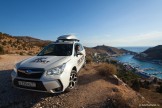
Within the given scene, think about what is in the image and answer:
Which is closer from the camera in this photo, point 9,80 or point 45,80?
point 45,80

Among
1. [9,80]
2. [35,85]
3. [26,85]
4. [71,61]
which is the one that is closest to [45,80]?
[35,85]

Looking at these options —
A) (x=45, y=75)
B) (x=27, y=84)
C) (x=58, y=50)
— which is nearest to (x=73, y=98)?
(x=45, y=75)

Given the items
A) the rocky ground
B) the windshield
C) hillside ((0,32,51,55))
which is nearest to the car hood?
the windshield

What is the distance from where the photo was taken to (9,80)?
25.9ft

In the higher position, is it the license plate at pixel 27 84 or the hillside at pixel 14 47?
the hillside at pixel 14 47

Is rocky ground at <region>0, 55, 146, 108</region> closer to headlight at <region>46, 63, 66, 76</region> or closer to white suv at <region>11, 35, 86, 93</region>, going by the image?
white suv at <region>11, 35, 86, 93</region>

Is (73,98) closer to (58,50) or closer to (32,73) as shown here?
(32,73)

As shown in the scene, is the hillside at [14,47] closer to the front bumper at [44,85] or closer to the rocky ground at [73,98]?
the rocky ground at [73,98]

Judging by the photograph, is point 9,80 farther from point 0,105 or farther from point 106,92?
point 106,92

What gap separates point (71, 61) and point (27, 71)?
173cm

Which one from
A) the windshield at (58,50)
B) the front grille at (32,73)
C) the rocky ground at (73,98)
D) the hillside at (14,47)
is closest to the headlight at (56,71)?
the front grille at (32,73)

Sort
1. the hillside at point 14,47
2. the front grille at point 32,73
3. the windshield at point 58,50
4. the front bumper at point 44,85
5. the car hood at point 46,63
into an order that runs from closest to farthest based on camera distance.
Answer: the front bumper at point 44,85, the front grille at point 32,73, the car hood at point 46,63, the windshield at point 58,50, the hillside at point 14,47

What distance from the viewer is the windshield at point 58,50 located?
7102mm

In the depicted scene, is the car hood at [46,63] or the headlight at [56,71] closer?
the headlight at [56,71]
